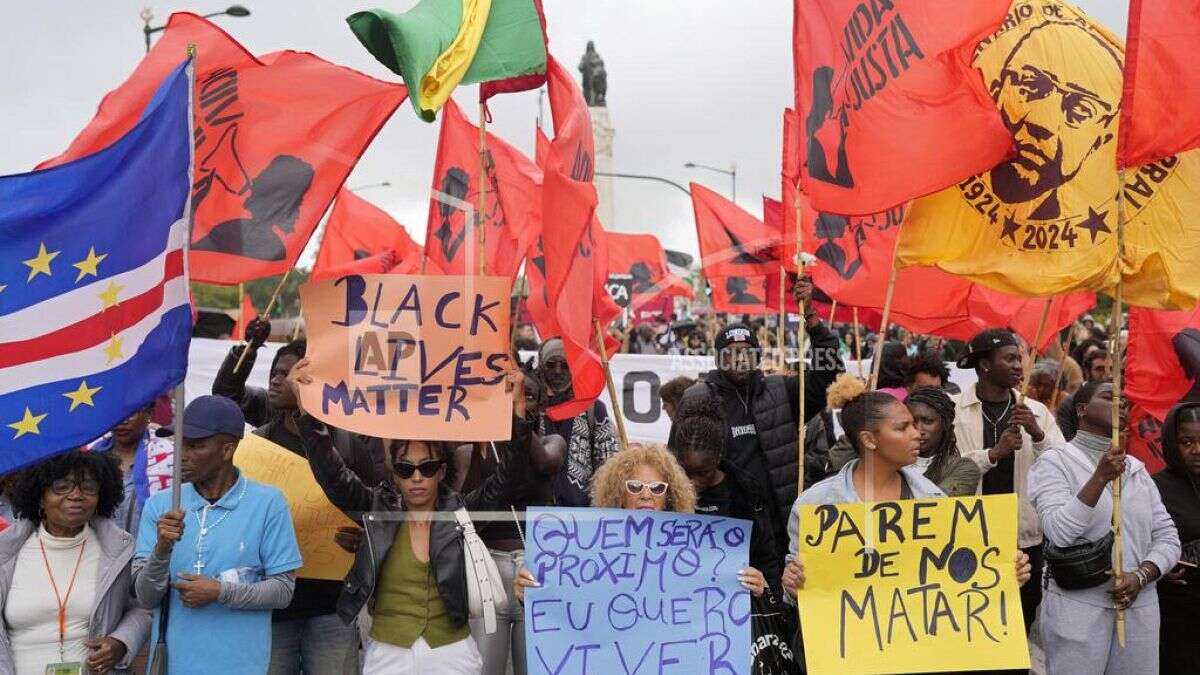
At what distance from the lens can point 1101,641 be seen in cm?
550

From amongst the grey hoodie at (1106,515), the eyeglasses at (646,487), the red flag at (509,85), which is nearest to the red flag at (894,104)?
the red flag at (509,85)

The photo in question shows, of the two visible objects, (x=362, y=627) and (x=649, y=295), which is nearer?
(x=362, y=627)

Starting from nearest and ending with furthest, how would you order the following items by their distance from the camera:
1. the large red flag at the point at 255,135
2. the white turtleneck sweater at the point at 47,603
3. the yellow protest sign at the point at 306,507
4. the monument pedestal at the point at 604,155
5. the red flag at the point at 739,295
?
the white turtleneck sweater at the point at 47,603, the yellow protest sign at the point at 306,507, the large red flag at the point at 255,135, the red flag at the point at 739,295, the monument pedestal at the point at 604,155

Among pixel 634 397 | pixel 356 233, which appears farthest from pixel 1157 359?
pixel 356 233

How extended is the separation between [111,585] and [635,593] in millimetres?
1948

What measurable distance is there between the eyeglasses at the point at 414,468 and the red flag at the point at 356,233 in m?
5.97

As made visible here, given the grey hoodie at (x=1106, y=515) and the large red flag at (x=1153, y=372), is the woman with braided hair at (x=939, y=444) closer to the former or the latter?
the grey hoodie at (x=1106, y=515)

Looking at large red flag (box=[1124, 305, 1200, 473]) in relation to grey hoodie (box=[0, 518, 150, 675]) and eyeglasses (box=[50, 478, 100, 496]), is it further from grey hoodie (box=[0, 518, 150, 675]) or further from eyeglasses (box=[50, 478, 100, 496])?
eyeglasses (box=[50, 478, 100, 496])

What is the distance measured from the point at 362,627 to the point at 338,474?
121 centimetres

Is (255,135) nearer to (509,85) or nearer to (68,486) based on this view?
(509,85)

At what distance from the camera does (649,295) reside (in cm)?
1930

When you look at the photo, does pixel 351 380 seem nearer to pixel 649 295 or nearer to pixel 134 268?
pixel 134 268

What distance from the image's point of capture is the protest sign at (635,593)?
4949 mm

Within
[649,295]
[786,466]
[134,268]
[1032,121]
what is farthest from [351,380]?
[649,295]
